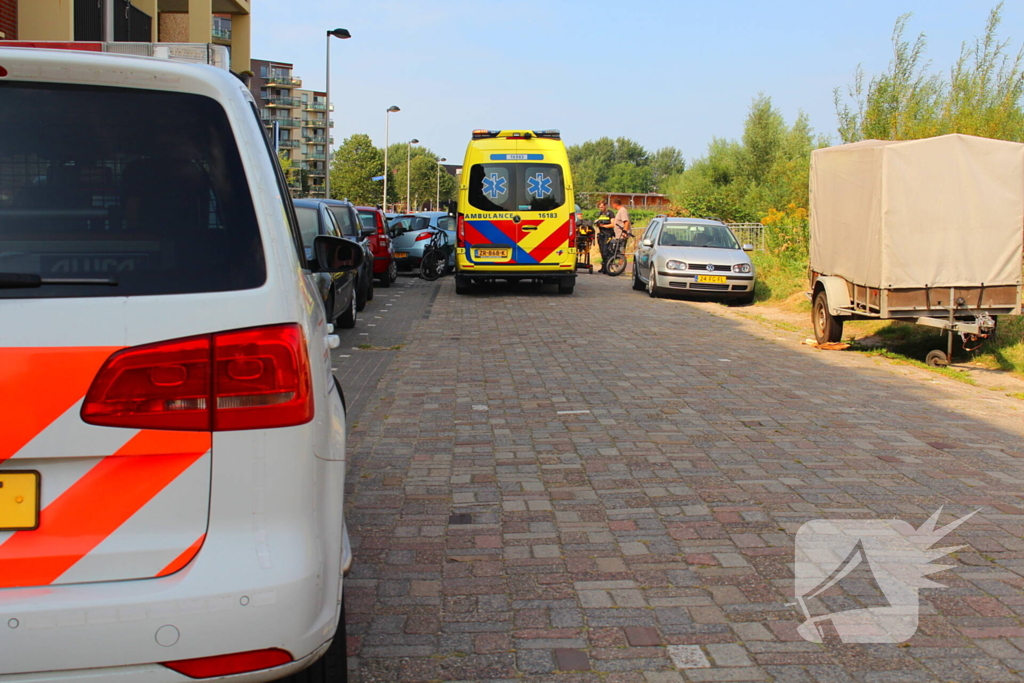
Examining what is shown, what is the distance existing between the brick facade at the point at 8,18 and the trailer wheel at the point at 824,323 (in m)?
12.6

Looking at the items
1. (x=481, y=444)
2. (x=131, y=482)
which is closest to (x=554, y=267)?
(x=481, y=444)

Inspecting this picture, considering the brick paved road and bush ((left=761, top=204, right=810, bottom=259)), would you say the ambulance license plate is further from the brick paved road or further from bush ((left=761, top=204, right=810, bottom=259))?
the brick paved road

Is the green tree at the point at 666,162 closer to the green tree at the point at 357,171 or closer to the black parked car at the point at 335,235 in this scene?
the green tree at the point at 357,171

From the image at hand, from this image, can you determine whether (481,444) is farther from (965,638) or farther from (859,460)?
(965,638)

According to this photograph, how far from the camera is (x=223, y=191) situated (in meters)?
2.52

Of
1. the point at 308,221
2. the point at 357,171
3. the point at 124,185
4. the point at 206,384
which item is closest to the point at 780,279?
the point at 308,221

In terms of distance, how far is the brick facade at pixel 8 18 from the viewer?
50.2 feet

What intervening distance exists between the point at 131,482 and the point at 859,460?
527cm

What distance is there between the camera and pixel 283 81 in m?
148

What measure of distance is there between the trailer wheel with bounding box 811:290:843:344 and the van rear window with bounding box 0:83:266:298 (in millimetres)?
11581

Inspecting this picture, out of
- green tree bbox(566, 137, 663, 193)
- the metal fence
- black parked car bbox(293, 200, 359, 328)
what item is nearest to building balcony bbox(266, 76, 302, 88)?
green tree bbox(566, 137, 663, 193)

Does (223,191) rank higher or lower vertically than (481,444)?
higher

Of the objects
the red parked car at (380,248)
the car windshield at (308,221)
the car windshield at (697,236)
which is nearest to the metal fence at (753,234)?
the car windshield at (697,236)

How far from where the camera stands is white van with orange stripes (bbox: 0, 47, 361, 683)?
223 cm
